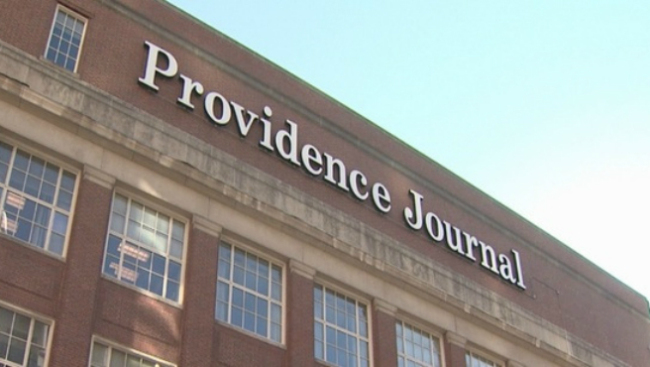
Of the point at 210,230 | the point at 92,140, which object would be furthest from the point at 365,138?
the point at 92,140

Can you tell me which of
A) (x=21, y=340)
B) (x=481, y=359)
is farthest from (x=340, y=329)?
(x=21, y=340)

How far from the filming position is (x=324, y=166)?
29.6m

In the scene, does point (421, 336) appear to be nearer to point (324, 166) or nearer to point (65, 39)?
point (324, 166)

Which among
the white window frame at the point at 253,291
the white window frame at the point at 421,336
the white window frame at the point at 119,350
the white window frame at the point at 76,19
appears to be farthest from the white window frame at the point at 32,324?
the white window frame at the point at 421,336

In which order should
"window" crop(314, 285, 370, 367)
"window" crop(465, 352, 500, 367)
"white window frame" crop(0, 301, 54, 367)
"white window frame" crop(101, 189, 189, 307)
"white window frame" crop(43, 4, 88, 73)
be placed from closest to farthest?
1. "white window frame" crop(0, 301, 54, 367)
2. "white window frame" crop(101, 189, 189, 307)
3. "white window frame" crop(43, 4, 88, 73)
4. "window" crop(314, 285, 370, 367)
5. "window" crop(465, 352, 500, 367)

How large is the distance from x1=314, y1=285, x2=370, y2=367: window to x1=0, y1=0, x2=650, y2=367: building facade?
0.06 m

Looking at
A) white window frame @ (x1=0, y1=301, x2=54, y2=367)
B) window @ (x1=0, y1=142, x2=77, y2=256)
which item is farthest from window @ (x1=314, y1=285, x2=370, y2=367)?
white window frame @ (x1=0, y1=301, x2=54, y2=367)

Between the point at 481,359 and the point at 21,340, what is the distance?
Result: 15836 millimetres

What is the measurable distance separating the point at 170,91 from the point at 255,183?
11.0 ft

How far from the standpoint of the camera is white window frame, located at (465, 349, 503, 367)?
30.5 meters

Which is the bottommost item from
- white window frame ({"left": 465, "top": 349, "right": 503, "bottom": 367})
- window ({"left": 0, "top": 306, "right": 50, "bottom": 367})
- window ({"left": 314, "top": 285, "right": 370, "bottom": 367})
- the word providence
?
window ({"left": 0, "top": 306, "right": 50, "bottom": 367})

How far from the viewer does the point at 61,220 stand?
22406mm

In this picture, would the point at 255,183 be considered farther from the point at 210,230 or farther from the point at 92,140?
the point at 92,140

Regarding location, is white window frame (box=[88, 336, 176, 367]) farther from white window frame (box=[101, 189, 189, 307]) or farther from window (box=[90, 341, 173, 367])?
white window frame (box=[101, 189, 189, 307])
